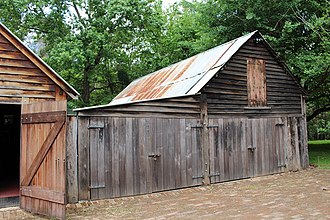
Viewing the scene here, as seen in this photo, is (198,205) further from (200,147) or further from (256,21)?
(256,21)

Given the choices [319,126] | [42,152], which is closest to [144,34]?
[42,152]

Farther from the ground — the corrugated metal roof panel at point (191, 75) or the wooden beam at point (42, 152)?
the corrugated metal roof panel at point (191, 75)

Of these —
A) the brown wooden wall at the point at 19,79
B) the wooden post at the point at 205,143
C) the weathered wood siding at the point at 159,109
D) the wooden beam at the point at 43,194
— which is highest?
the brown wooden wall at the point at 19,79

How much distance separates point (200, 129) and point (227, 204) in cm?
327

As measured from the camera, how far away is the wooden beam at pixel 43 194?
245 inches

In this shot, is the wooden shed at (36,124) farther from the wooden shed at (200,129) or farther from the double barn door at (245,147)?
the double barn door at (245,147)

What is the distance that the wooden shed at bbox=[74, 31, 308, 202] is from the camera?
8.51 m

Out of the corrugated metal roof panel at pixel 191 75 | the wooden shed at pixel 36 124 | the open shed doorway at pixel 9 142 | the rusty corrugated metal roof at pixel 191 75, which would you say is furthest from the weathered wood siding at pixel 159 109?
the open shed doorway at pixel 9 142

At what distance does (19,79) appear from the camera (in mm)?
7820

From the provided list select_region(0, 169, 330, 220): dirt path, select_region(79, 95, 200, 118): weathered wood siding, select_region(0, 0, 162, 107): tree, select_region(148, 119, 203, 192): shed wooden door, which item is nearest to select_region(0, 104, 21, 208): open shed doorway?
select_region(79, 95, 200, 118): weathered wood siding

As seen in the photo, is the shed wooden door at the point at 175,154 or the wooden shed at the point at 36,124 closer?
the wooden shed at the point at 36,124

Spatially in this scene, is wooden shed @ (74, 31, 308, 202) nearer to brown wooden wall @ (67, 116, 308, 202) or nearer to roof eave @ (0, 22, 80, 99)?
brown wooden wall @ (67, 116, 308, 202)

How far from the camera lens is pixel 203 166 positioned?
10.4 metres

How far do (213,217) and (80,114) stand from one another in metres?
4.12
